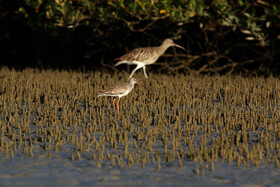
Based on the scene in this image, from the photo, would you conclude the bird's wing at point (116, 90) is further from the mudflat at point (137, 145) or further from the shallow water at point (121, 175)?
the shallow water at point (121, 175)

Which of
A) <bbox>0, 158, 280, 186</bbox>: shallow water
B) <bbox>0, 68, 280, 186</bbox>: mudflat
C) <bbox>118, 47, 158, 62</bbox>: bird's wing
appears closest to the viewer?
<bbox>0, 158, 280, 186</bbox>: shallow water

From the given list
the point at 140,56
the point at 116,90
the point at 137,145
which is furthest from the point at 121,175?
the point at 140,56

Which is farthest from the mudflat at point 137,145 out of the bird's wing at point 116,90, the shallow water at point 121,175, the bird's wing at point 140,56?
the bird's wing at point 140,56

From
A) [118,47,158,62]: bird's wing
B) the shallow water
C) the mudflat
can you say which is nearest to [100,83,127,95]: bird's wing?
the mudflat

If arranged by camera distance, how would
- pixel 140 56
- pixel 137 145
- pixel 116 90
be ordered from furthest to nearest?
pixel 140 56 < pixel 116 90 < pixel 137 145

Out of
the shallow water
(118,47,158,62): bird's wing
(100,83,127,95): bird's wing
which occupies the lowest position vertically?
the shallow water

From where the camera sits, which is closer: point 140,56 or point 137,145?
point 137,145

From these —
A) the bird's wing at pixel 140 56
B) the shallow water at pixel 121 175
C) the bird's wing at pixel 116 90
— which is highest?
the bird's wing at pixel 140 56

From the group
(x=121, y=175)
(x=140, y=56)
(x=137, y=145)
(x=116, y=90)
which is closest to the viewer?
(x=121, y=175)

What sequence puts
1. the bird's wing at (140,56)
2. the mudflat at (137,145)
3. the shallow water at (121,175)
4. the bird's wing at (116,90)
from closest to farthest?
1. the shallow water at (121,175)
2. the mudflat at (137,145)
3. the bird's wing at (116,90)
4. the bird's wing at (140,56)

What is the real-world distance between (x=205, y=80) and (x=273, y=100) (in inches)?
140

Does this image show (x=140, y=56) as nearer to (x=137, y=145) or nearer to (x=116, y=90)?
(x=116, y=90)

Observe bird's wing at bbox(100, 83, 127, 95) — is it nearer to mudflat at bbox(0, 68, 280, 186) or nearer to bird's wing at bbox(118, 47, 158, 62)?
mudflat at bbox(0, 68, 280, 186)

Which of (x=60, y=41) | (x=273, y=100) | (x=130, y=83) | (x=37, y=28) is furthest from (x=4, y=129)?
(x=60, y=41)
